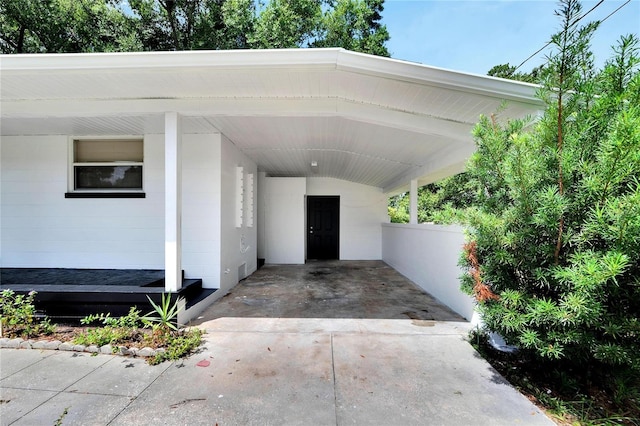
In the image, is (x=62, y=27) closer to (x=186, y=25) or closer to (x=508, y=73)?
(x=186, y=25)

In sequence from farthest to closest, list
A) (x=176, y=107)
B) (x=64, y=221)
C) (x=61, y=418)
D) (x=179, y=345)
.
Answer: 1. (x=64, y=221)
2. (x=176, y=107)
3. (x=179, y=345)
4. (x=61, y=418)

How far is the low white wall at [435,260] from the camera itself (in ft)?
13.3

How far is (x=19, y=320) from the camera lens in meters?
3.19

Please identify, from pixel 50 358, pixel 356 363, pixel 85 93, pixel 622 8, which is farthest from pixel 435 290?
pixel 622 8

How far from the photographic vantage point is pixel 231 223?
5223mm

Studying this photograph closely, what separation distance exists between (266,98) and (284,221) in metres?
5.51

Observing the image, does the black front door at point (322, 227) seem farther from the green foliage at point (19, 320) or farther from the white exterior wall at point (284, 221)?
the green foliage at point (19, 320)

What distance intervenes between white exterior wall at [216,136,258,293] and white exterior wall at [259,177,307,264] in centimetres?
207

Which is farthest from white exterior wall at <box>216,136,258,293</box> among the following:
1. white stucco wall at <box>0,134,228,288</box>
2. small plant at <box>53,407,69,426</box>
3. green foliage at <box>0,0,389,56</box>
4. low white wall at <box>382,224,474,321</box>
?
green foliage at <box>0,0,389,56</box>

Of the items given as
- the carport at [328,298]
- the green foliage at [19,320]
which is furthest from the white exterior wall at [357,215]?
the green foliage at [19,320]

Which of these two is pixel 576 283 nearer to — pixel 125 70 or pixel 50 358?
pixel 125 70

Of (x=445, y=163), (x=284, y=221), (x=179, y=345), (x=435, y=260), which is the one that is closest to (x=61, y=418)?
(x=179, y=345)

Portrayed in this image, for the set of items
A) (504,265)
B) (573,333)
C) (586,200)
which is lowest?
(573,333)

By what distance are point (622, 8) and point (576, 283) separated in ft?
21.2
